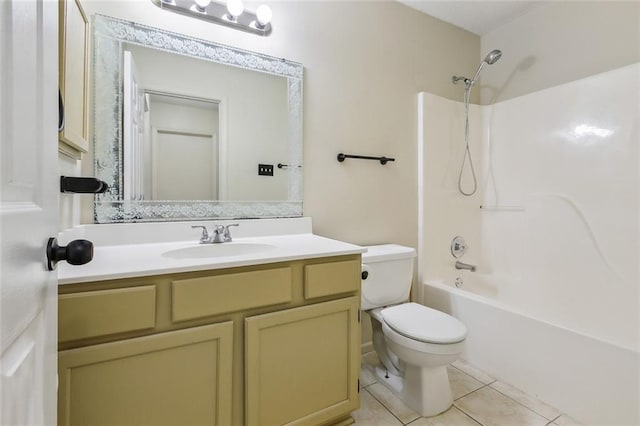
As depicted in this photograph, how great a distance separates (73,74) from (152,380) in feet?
3.53

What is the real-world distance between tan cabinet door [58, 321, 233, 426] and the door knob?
1.67ft

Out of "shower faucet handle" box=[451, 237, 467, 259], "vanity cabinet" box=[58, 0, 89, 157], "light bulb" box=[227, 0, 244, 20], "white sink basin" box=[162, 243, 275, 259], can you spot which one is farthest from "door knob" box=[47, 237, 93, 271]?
"shower faucet handle" box=[451, 237, 467, 259]

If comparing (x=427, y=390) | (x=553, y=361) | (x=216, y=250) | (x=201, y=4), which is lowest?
(x=427, y=390)

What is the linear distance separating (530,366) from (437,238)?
0.93 metres

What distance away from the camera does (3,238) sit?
1.14ft

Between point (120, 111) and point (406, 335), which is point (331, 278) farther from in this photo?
point (120, 111)

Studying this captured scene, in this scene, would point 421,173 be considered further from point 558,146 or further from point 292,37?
point 292,37

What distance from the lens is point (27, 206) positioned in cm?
43

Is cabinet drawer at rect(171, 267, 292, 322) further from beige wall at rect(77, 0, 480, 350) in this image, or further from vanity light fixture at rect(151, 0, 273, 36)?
vanity light fixture at rect(151, 0, 273, 36)

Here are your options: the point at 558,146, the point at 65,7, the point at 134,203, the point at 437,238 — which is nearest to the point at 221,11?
the point at 65,7

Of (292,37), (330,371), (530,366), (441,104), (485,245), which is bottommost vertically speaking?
(530,366)

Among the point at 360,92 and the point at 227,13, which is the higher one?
the point at 227,13

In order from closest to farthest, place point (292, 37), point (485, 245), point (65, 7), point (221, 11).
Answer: point (65, 7), point (221, 11), point (292, 37), point (485, 245)

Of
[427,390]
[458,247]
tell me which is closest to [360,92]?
[458,247]
